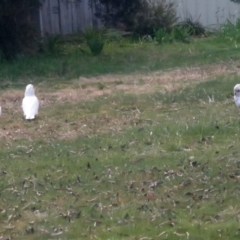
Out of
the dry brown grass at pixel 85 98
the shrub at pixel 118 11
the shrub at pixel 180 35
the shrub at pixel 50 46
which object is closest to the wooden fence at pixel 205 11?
the shrub at pixel 118 11

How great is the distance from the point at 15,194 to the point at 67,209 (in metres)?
0.65

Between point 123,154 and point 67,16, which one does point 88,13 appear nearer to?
point 67,16

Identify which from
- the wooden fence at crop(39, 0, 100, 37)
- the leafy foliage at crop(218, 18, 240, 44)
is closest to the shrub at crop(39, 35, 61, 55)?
the wooden fence at crop(39, 0, 100, 37)

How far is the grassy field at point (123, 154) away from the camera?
237 inches

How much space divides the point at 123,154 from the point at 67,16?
37.1 feet

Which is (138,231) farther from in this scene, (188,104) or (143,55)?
(143,55)

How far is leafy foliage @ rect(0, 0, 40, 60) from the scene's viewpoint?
1436 cm

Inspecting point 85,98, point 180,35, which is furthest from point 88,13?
point 85,98

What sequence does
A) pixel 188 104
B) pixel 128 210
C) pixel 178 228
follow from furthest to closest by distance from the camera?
pixel 188 104
pixel 128 210
pixel 178 228

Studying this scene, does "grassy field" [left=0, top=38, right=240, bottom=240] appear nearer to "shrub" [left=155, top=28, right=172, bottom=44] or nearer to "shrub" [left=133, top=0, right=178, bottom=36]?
"shrub" [left=155, top=28, right=172, bottom=44]

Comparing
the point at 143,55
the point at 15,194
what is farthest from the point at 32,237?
the point at 143,55

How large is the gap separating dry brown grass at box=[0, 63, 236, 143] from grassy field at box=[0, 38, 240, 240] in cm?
2

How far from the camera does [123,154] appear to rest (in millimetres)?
7887

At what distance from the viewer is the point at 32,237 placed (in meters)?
5.82
